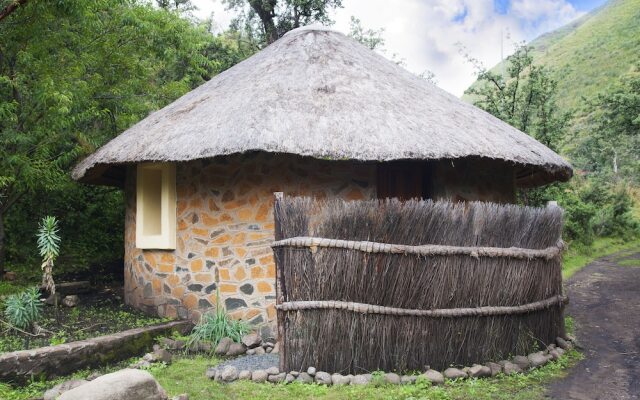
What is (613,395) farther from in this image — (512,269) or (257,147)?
(257,147)

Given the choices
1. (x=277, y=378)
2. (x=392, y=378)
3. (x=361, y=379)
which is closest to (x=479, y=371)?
(x=392, y=378)

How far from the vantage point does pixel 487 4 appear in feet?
155

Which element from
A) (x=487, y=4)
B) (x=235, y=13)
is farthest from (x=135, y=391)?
(x=487, y=4)

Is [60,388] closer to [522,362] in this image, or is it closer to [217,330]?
[217,330]

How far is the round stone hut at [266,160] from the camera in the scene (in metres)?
5.43

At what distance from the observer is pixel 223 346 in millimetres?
5195

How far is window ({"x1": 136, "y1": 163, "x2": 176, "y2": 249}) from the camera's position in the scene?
20.5 feet

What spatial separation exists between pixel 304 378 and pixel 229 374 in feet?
2.08

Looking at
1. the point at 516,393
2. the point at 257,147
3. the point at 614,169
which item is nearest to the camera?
the point at 516,393

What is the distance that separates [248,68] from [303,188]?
2.34 metres

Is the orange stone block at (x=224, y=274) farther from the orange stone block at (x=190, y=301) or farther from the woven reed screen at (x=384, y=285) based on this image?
the woven reed screen at (x=384, y=285)

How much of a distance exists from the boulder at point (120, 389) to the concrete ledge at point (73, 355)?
1056mm

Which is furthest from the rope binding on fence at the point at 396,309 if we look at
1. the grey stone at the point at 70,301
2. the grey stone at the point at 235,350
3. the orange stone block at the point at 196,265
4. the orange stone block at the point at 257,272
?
the grey stone at the point at 70,301

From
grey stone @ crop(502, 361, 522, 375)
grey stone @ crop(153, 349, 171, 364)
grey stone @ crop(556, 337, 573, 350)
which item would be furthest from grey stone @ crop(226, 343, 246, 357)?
grey stone @ crop(556, 337, 573, 350)
